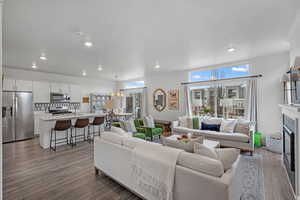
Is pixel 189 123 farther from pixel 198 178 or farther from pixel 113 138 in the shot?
pixel 198 178

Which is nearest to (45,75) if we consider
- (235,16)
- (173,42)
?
(173,42)

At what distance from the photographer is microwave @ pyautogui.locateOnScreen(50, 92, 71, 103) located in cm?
629

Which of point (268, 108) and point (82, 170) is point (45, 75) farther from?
point (268, 108)

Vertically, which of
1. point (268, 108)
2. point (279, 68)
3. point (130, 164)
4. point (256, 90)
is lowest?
point (130, 164)

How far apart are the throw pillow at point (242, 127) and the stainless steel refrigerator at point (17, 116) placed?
7233 mm

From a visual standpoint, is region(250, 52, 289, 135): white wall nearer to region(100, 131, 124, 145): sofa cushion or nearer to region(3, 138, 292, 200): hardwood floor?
region(3, 138, 292, 200): hardwood floor

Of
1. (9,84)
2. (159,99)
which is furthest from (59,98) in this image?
(159,99)

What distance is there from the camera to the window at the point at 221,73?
192 inches

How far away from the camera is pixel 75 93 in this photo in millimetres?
7113

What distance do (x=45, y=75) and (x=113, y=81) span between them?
3.65m

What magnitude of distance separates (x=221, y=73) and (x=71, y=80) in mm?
6878

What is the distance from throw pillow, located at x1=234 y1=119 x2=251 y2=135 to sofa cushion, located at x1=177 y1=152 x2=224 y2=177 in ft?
10.0

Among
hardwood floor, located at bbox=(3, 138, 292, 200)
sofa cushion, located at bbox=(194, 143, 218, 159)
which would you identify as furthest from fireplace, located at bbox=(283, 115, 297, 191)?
sofa cushion, located at bbox=(194, 143, 218, 159)

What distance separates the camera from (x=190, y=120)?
5.03 meters
